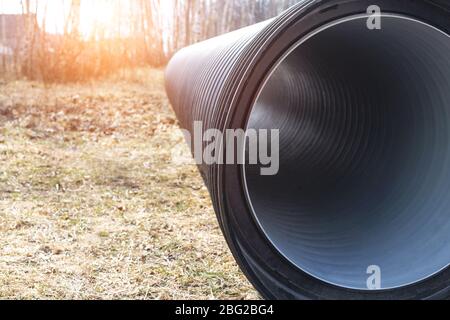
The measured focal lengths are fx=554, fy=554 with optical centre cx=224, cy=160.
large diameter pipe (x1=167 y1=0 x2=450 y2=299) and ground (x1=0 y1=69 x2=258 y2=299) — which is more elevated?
large diameter pipe (x1=167 y1=0 x2=450 y2=299)

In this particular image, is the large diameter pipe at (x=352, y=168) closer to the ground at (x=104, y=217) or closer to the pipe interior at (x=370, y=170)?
the pipe interior at (x=370, y=170)

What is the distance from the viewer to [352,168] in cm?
374

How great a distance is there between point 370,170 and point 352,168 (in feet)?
0.68

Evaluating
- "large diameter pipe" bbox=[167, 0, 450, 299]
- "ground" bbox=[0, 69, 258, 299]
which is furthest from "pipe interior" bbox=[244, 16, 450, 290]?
"ground" bbox=[0, 69, 258, 299]

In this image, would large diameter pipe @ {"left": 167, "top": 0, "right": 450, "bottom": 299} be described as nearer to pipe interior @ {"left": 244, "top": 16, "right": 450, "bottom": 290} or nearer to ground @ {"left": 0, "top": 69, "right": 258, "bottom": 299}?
pipe interior @ {"left": 244, "top": 16, "right": 450, "bottom": 290}

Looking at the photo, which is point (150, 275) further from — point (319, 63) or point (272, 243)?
point (319, 63)

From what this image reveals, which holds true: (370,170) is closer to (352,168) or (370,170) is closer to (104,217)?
(352,168)

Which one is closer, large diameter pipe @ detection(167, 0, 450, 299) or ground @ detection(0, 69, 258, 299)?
large diameter pipe @ detection(167, 0, 450, 299)

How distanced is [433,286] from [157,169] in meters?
3.64

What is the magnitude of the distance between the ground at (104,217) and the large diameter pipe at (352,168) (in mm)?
531

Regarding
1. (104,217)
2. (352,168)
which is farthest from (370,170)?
(104,217)

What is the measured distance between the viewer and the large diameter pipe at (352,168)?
2.51m

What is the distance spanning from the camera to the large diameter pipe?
2.51m

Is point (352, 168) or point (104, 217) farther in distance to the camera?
point (104, 217)
